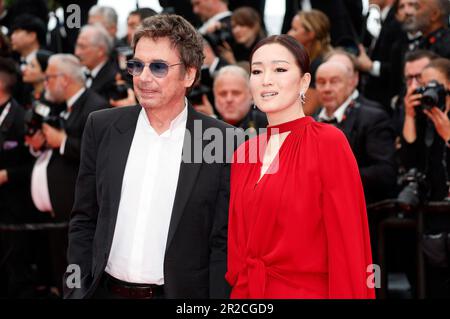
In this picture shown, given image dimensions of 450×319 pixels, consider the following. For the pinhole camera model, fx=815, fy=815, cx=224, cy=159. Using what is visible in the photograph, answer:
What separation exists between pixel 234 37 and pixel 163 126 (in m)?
3.90

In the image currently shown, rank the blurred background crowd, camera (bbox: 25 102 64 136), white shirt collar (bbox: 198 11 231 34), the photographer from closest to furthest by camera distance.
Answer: the photographer
the blurred background crowd
camera (bbox: 25 102 64 136)
white shirt collar (bbox: 198 11 231 34)

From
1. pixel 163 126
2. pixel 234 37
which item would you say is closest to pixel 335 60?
pixel 234 37

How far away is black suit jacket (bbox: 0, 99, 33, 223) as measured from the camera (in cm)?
674

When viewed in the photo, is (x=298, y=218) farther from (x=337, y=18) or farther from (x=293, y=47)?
(x=337, y=18)

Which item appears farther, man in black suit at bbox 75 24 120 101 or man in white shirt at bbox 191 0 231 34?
man in white shirt at bbox 191 0 231 34

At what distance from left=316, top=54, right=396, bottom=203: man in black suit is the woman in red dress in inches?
98.6

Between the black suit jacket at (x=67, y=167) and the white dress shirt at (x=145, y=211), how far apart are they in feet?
8.95

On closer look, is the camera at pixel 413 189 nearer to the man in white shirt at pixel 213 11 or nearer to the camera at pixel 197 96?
the camera at pixel 197 96

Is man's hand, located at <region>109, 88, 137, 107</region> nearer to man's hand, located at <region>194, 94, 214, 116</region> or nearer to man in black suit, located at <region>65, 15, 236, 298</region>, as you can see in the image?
man's hand, located at <region>194, 94, 214, 116</region>

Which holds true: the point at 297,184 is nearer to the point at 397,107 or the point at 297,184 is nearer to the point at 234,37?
the point at 397,107

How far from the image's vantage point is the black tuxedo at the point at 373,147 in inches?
215

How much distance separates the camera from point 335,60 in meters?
5.93

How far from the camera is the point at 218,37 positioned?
7.12 meters

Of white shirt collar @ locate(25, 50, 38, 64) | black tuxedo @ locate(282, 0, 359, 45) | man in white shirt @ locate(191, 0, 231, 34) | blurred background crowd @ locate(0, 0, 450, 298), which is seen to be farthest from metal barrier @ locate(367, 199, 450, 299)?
white shirt collar @ locate(25, 50, 38, 64)
